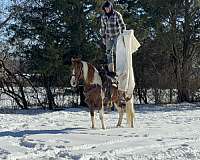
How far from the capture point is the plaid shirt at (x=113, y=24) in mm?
13688

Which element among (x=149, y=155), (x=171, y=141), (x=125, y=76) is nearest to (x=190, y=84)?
(x=125, y=76)

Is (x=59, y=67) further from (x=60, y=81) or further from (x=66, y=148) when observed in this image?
(x=66, y=148)

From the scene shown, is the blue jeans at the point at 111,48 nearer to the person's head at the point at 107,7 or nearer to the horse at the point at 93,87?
the horse at the point at 93,87

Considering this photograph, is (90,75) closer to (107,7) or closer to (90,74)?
(90,74)

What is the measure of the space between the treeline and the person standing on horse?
30.8ft

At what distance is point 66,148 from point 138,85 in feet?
56.5

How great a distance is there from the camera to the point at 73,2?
2397 centimetres

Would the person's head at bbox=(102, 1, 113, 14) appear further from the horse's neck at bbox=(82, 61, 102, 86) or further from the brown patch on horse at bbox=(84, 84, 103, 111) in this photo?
the brown patch on horse at bbox=(84, 84, 103, 111)

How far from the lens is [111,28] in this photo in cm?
1378

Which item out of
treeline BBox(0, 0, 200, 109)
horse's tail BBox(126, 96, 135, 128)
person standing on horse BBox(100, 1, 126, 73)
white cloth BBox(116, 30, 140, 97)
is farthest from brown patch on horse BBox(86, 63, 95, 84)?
treeline BBox(0, 0, 200, 109)

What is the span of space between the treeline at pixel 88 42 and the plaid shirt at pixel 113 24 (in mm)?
9452

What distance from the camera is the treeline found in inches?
936

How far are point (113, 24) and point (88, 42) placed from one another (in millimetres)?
10254

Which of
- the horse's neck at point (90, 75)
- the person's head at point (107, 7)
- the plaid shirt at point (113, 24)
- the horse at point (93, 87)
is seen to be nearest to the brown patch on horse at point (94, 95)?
the horse at point (93, 87)
